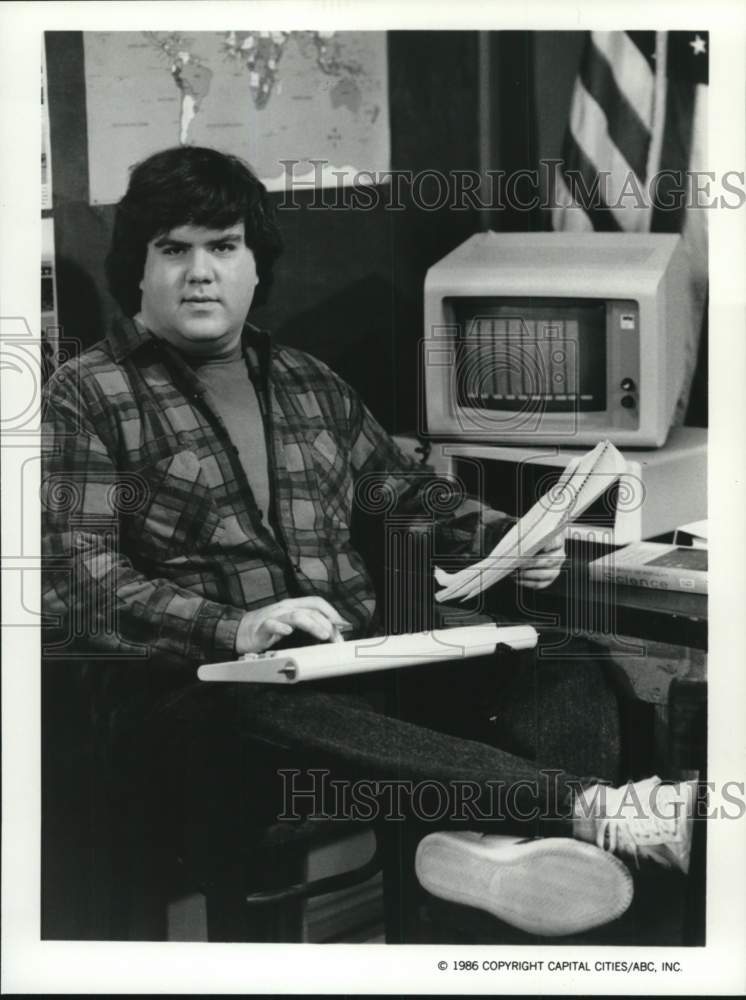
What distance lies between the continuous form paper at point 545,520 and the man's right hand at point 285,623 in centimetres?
18

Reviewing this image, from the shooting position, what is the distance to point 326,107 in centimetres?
177

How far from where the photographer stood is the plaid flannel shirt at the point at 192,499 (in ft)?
5.73

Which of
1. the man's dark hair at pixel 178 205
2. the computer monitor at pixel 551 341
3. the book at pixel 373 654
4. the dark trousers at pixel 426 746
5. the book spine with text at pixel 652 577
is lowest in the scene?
the dark trousers at pixel 426 746

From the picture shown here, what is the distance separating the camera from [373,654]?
1777mm

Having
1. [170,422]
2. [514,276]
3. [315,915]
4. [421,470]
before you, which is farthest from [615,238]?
[315,915]

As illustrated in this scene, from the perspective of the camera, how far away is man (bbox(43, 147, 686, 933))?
1.75 metres

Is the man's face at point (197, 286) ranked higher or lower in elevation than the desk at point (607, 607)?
higher

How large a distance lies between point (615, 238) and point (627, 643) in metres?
0.66

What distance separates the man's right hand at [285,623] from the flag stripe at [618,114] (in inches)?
34.9

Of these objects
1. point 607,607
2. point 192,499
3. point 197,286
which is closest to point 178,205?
point 197,286

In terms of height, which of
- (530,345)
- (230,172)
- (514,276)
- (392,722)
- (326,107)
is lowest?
(392,722)

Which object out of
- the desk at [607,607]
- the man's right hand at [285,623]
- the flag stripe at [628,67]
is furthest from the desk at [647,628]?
the flag stripe at [628,67]

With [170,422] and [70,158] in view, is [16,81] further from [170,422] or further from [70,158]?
[170,422]

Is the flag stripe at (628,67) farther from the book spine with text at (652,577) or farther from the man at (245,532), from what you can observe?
the book spine with text at (652,577)
